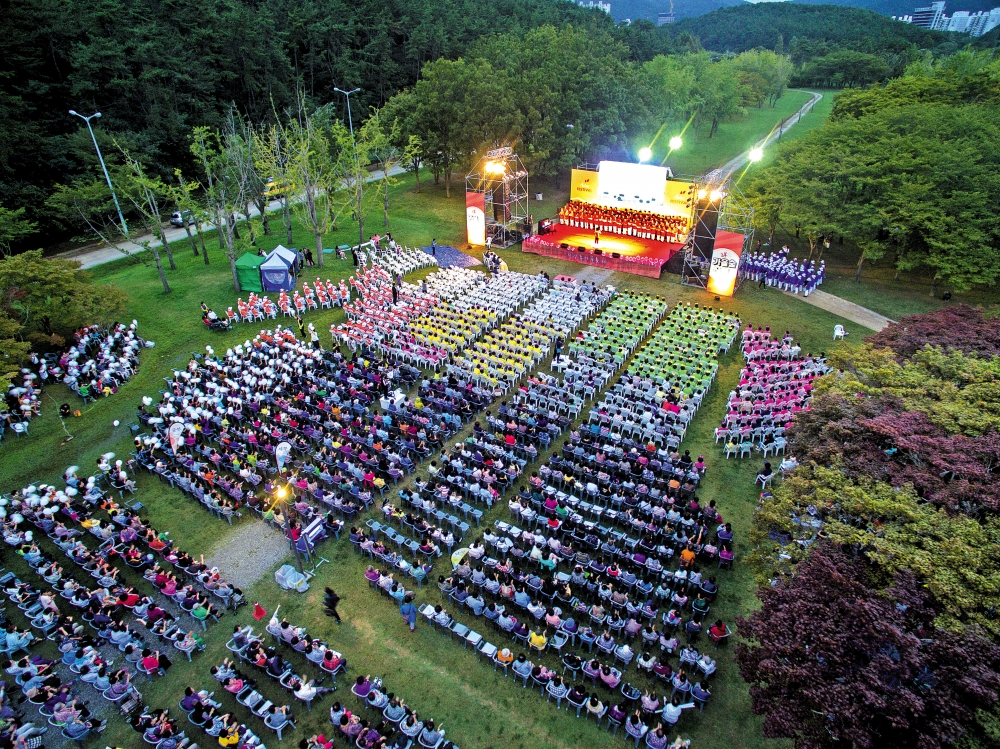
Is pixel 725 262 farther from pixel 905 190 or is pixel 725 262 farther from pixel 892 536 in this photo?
pixel 892 536

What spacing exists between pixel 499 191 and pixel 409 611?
106 ft

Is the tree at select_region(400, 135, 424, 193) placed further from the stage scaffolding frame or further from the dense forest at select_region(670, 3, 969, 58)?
the dense forest at select_region(670, 3, 969, 58)

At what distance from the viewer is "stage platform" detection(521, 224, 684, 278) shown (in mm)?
37728

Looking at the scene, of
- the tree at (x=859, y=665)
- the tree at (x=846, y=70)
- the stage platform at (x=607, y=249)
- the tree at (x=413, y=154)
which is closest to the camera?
the tree at (x=859, y=665)

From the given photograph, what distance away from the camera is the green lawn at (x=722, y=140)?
6588 centimetres

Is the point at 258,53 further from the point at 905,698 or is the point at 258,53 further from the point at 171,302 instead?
the point at 905,698

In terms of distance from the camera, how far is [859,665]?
32.1 ft

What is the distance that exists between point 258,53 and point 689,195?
52.3 meters

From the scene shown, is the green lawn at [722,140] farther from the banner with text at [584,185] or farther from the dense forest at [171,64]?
the dense forest at [171,64]

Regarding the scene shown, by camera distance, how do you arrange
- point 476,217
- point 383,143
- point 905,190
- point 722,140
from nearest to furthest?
point 905,190, point 476,217, point 383,143, point 722,140

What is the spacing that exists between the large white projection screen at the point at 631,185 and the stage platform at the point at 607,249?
258 cm

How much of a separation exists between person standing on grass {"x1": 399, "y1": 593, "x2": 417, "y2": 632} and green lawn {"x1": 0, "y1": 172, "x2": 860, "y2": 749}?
0.85ft

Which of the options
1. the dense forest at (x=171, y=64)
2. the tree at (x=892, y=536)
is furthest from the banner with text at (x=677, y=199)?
the dense forest at (x=171, y=64)

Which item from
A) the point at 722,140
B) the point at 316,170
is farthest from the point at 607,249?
the point at 722,140
